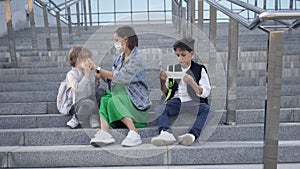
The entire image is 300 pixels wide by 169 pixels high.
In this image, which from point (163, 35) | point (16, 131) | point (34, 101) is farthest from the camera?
point (163, 35)

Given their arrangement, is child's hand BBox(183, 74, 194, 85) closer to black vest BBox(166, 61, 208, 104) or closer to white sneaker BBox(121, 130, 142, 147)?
black vest BBox(166, 61, 208, 104)

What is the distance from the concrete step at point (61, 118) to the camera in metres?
2.78

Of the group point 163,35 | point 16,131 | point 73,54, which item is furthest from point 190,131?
point 163,35

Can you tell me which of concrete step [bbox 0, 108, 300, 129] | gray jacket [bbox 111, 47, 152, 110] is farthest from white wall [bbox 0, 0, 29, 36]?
gray jacket [bbox 111, 47, 152, 110]

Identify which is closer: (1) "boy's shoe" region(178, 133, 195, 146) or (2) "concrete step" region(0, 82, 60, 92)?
(1) "boy's shoe" region(178, 133, 195, 146)

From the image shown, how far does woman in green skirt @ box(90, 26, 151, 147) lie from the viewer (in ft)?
8.62

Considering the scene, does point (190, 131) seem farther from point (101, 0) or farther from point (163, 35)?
point (101, 0)

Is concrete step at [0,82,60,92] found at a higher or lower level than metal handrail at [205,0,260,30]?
lower

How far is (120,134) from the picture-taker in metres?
2.68

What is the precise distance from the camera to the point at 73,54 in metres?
2.90

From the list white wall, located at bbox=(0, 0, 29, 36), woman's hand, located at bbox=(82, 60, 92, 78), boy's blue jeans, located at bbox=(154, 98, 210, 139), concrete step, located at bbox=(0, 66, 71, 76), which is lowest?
boy's blue jeans, located at bbox=(154, 98, 210, 139)

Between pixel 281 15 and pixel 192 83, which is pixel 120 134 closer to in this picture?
pixel 192 83

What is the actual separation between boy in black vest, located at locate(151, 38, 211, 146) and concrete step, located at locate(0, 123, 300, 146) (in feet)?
0.37

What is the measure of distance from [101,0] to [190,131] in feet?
35.1
